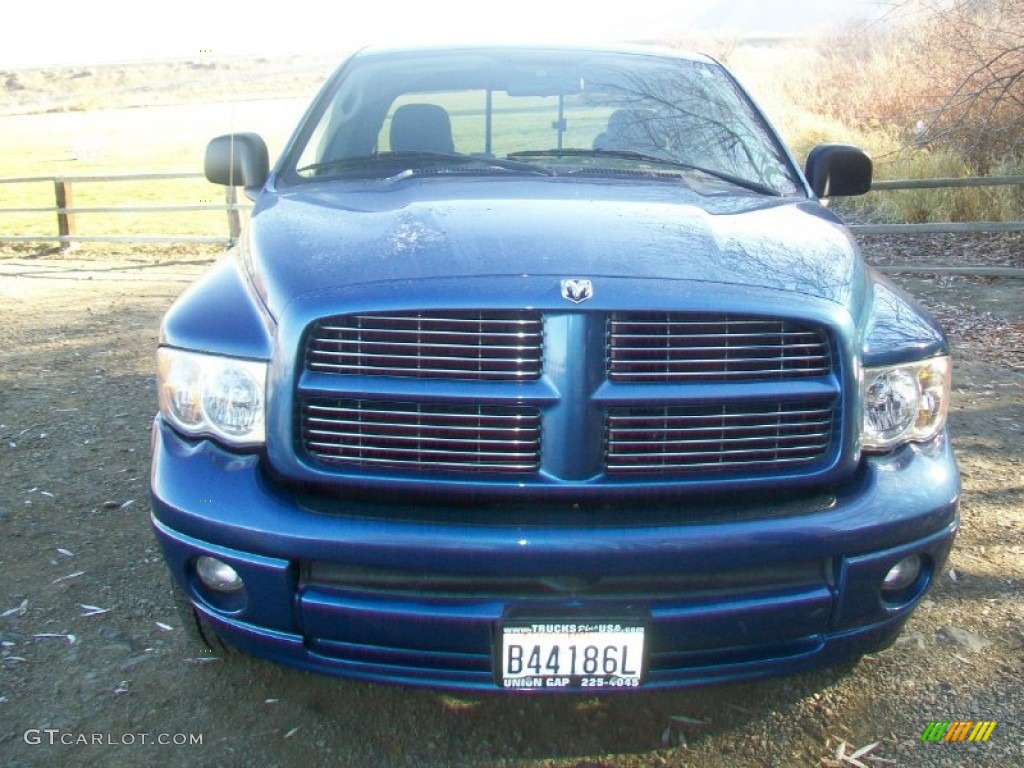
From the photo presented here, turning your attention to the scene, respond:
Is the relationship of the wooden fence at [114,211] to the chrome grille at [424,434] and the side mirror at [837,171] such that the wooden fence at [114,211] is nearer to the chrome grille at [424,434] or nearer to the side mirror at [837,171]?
the side mirror at [837,171]

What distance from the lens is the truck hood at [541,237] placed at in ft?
7.86

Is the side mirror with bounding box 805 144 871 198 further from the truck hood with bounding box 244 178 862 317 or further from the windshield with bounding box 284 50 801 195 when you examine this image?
the truck hood with bounding box 244 178 862 317

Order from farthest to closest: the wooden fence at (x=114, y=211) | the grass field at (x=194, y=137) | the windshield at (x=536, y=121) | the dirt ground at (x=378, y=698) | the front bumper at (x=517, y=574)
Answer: the wooden fence at (x=114, y=211)
the grass field at (x=194, y=137)
the windshield at (x=536, y=121)
the dirt ground at (x=378, y=698)
the front bumper at (x=517, y=574)

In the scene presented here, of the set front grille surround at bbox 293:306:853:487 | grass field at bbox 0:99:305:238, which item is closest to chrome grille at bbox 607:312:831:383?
front grille surround at bbox 293:306:853:487

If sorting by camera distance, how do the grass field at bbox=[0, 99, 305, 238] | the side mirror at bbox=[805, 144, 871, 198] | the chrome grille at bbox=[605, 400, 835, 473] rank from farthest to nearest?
1. the grass field at bbox=[0, 99, 305, 238]
2. the side mirror at bbox=[805, 144, 871, 198]
3. the chrome grille at bbox=[605, 400, 835, 473]

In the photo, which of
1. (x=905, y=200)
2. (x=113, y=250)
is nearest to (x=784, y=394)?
(x=905, y=200)

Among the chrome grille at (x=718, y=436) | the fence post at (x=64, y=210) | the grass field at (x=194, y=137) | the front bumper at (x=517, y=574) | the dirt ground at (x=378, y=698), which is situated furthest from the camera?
the fence post at (x=64, y=210)

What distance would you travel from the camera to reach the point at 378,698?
286cm

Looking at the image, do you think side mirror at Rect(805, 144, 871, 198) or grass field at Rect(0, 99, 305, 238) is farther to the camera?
grass field at Rect(0, 99, 305, 238)

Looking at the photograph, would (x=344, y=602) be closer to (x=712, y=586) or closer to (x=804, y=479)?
(x=712, y=586)

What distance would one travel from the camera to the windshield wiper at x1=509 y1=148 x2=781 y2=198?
350cm

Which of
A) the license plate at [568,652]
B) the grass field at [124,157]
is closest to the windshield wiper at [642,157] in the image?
the license plate at [568,652]

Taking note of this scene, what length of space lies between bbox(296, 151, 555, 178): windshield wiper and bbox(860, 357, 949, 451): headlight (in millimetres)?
1406

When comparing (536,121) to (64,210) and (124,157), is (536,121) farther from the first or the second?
(124,157)
